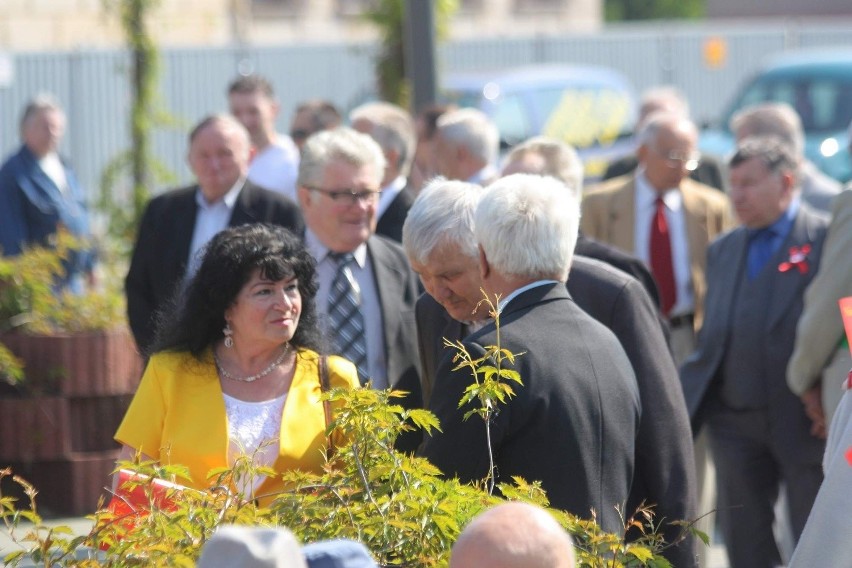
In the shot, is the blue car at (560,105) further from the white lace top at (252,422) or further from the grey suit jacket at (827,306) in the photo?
the white lace top at (252,422)

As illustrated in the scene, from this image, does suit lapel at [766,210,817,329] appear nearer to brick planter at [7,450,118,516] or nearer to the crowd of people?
the crowd of people

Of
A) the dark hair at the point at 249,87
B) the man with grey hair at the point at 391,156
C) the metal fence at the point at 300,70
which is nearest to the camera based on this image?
the man with grey hair at the point at 391,156

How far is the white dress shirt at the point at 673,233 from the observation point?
7.48 m

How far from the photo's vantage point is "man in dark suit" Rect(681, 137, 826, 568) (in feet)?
21.0

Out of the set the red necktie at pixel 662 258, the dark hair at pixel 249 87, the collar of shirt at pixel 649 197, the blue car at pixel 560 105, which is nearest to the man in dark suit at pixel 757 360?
the red necktie at pixel 662 258

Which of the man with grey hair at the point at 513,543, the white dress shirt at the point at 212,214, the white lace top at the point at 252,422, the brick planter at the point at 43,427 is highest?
the white dress shirt at the point at 212,214

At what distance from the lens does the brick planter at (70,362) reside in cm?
775

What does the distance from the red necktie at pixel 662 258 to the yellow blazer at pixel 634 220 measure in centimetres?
11

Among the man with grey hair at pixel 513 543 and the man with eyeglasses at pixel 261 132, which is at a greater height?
the man with eyeglasses at pixel 261 132

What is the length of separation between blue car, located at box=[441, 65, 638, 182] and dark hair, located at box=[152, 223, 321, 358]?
41.5 ft

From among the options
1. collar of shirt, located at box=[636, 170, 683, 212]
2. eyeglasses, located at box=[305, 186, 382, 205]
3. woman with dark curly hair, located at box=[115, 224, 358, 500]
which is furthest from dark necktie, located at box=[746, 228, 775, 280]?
woman with dark curly hair, located at box=[115, 224, 358, 500]

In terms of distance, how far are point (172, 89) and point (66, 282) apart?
50.5 ft

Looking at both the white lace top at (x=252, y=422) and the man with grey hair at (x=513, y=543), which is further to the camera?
the white lace top at (x=252, y=422)

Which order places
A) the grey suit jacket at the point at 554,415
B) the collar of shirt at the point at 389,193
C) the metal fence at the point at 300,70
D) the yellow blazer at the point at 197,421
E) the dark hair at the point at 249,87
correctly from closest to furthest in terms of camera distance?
1. the grey suit jacket at the point at 554,415
2. the yellow blazer at the point at 197,421
3. the collar of shirt at the point at 389,193
4. the dark hair at the point at 249,87
5. the metal fence at the point at 300,70
